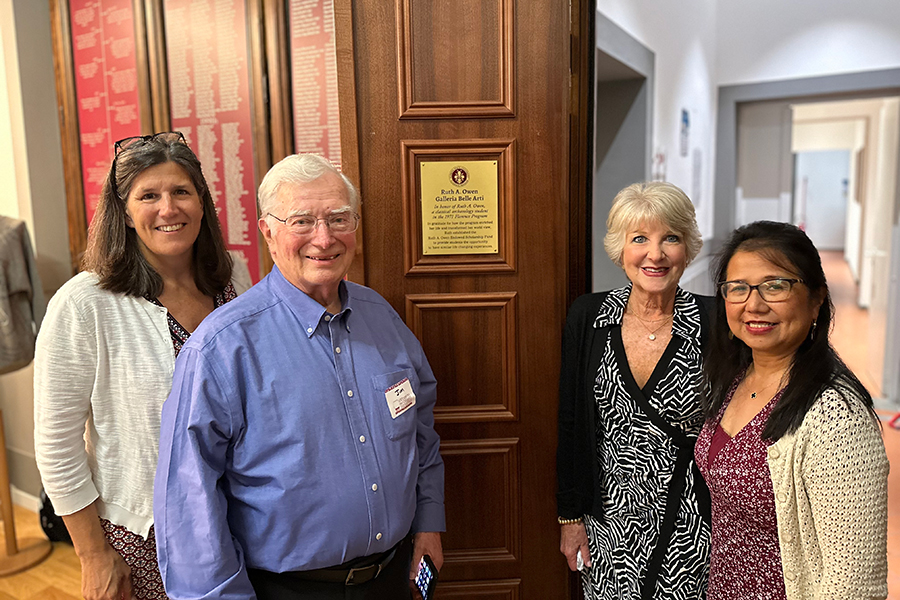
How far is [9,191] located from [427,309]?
113 inches

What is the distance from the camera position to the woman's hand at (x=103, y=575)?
1.60 m

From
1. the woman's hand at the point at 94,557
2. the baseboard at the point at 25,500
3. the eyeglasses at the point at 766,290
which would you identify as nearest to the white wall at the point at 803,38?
the eyeglasses at the point at 766,290

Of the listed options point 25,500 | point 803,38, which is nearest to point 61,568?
point 25,500

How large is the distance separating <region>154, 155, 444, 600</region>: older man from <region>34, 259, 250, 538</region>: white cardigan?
0.25 m

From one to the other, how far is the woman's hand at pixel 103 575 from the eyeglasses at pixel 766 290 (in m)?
1.59

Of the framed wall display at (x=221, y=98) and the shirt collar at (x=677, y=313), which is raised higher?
the framed wall display at (x=221, y=98)

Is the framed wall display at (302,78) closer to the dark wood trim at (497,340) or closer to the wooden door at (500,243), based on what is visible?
the wooden door at (500,243)

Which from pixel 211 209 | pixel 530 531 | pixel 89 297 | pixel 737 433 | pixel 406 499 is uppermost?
pixel 211 209

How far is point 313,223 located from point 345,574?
0.78m

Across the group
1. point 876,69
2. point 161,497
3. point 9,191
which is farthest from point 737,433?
point 876,69

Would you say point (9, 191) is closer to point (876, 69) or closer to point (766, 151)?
point (766, 151)

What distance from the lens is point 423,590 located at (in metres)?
1.71

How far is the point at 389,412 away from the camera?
59.9 inches

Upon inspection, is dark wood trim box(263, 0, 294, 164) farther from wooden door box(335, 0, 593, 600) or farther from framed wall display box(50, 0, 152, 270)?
wooden door box(335, 0, 593, 600)
